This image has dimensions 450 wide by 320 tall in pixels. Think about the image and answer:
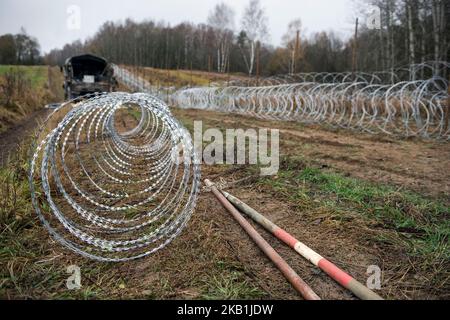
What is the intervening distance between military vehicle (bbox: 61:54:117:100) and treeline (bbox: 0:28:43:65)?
39.1 meters

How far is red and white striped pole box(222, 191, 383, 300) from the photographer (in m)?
2.47

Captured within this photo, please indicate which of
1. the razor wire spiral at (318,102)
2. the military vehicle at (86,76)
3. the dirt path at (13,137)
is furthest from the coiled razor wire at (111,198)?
the military vehicle at (86,76)

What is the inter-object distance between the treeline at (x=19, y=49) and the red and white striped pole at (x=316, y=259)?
5834 centimetres

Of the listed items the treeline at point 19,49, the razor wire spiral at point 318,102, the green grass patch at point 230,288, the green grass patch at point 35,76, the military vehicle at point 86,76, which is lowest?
the green grass patch at point 230,288

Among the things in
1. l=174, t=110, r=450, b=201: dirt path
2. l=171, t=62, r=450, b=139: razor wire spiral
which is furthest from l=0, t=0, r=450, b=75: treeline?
l=174, t=110, r=450, b=201: dirt path

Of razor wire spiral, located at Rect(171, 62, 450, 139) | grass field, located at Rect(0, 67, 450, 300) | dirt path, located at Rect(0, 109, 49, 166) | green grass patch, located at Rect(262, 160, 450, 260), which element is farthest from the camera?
razor wire spiral, located at Rect(171, 62, 450, 139)

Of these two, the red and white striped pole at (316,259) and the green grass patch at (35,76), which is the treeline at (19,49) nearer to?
the green grass patch at (35,76)

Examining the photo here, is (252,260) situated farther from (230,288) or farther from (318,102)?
(318,102)

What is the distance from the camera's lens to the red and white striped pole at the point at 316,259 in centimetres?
247

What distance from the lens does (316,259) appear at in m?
2.94

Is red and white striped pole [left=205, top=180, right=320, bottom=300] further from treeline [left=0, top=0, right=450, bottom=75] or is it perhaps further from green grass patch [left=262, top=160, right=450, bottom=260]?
treeline [left=0, top=0, right=450, bottom=75]

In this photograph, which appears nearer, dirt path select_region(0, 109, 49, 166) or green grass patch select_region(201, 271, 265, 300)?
green grass patch select_region(201, 271, 265, 300)

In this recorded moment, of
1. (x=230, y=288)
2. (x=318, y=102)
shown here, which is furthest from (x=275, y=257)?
(x=318, y=102)

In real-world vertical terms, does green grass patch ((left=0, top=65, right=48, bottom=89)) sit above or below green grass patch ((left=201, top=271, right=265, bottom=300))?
above
